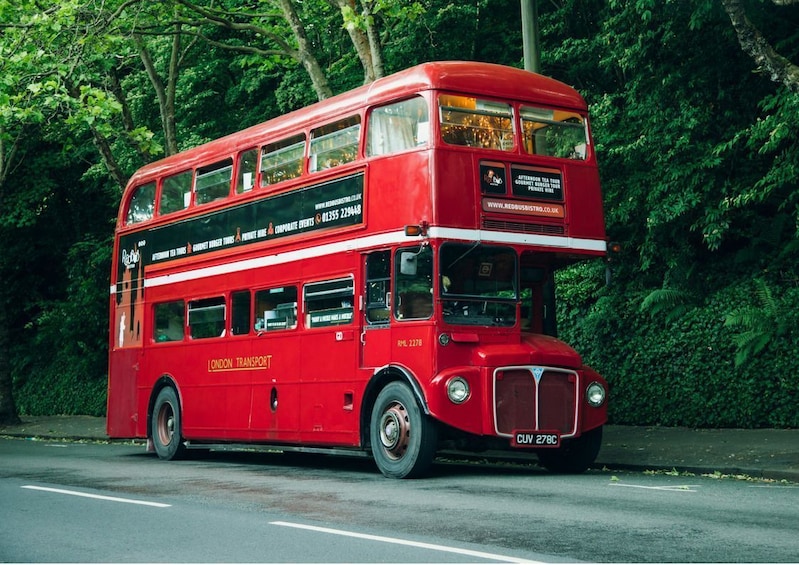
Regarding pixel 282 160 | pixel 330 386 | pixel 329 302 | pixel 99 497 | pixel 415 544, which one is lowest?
pixel 415 544

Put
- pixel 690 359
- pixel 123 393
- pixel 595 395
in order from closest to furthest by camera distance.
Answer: pixel 595 395 < pixel 690 359 < pixel 123 393

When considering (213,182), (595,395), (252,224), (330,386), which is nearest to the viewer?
(595,395)

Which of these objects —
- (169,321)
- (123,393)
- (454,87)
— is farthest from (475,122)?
(123,393)

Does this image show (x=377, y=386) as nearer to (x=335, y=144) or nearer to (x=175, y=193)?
(x=335, y=144)

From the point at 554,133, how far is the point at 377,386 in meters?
3.76

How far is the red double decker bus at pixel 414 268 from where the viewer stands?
13867 mm

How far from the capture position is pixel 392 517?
1009 cm

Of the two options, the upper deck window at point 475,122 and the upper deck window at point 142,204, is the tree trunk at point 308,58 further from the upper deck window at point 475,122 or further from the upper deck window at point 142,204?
the upper deck window at point 475,122

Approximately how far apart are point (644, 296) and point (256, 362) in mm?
6741

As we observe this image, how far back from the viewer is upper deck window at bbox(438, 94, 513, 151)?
1413cm

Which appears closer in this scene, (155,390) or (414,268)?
(414,268)

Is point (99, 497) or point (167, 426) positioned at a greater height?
point (167, 426)

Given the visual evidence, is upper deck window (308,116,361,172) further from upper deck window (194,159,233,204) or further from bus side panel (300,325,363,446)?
upper deck window (194,159,233,204)

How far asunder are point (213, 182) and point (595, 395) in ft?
23.5
